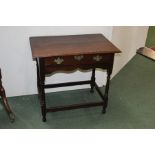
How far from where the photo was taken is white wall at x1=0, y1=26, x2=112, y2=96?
2.14 metres

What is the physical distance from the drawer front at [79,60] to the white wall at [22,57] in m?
0.50

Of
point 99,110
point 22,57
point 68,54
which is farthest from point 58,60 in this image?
point 99,110

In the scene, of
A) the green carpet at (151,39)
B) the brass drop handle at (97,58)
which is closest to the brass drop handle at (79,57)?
the brass drop handle at (97,58)

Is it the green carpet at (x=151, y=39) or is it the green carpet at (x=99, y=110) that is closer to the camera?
the green carpet at (x=99, y=110)

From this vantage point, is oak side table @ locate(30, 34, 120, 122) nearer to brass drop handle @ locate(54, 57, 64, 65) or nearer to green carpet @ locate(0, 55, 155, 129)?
brass drop handle @ locate(54, 57, 64, 65)

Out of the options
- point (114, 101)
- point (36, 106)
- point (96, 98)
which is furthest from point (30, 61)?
point (114, 101)

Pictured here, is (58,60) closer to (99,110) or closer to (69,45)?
(69,45)

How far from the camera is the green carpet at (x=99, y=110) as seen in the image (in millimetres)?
2119

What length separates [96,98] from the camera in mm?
2521

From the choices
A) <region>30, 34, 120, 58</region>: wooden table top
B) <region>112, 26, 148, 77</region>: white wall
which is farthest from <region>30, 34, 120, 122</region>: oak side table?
<region>112, 26, 148, 77</region>: white wall

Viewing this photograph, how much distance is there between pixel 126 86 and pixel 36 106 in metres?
1.10

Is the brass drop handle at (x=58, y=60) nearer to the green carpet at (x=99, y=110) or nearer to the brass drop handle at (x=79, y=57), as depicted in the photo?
the brass drop handle at (x=79, y=57)

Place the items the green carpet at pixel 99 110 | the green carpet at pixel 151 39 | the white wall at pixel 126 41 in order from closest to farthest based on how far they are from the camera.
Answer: the green carpet at pixel 99 110 < the white wall at pixel 126 41 < the green carpet at pixel 151 39

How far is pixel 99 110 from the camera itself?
2.33 meters
